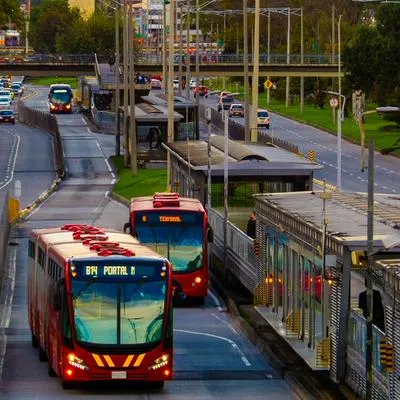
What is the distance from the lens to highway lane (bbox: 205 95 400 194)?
79.9 meters

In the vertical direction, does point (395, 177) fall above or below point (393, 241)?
below

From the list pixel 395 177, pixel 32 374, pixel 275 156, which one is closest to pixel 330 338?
pixel 32 374

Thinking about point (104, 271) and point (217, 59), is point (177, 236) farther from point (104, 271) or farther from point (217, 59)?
point (217, 59)

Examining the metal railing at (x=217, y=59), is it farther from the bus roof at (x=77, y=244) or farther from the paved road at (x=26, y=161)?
the bus roof at (x=77, y=244)

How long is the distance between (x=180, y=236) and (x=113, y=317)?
40.4 feet

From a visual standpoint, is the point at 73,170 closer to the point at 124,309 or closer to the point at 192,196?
the point at 192,196

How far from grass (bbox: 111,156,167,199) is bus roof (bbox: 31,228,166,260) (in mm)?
44217

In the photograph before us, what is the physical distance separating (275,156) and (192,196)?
381 cm

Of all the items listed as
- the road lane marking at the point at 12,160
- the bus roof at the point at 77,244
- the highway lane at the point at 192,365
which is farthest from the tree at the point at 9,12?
the bus roof at the point at 77,244

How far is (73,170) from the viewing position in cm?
9662

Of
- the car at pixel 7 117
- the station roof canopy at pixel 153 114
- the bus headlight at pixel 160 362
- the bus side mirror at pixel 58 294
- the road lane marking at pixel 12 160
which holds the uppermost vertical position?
the bus side mirror at pixel 58 294

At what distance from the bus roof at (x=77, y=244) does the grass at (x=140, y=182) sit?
4422 centimetres

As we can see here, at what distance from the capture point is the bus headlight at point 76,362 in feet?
86.8

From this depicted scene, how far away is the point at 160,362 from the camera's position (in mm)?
26688
